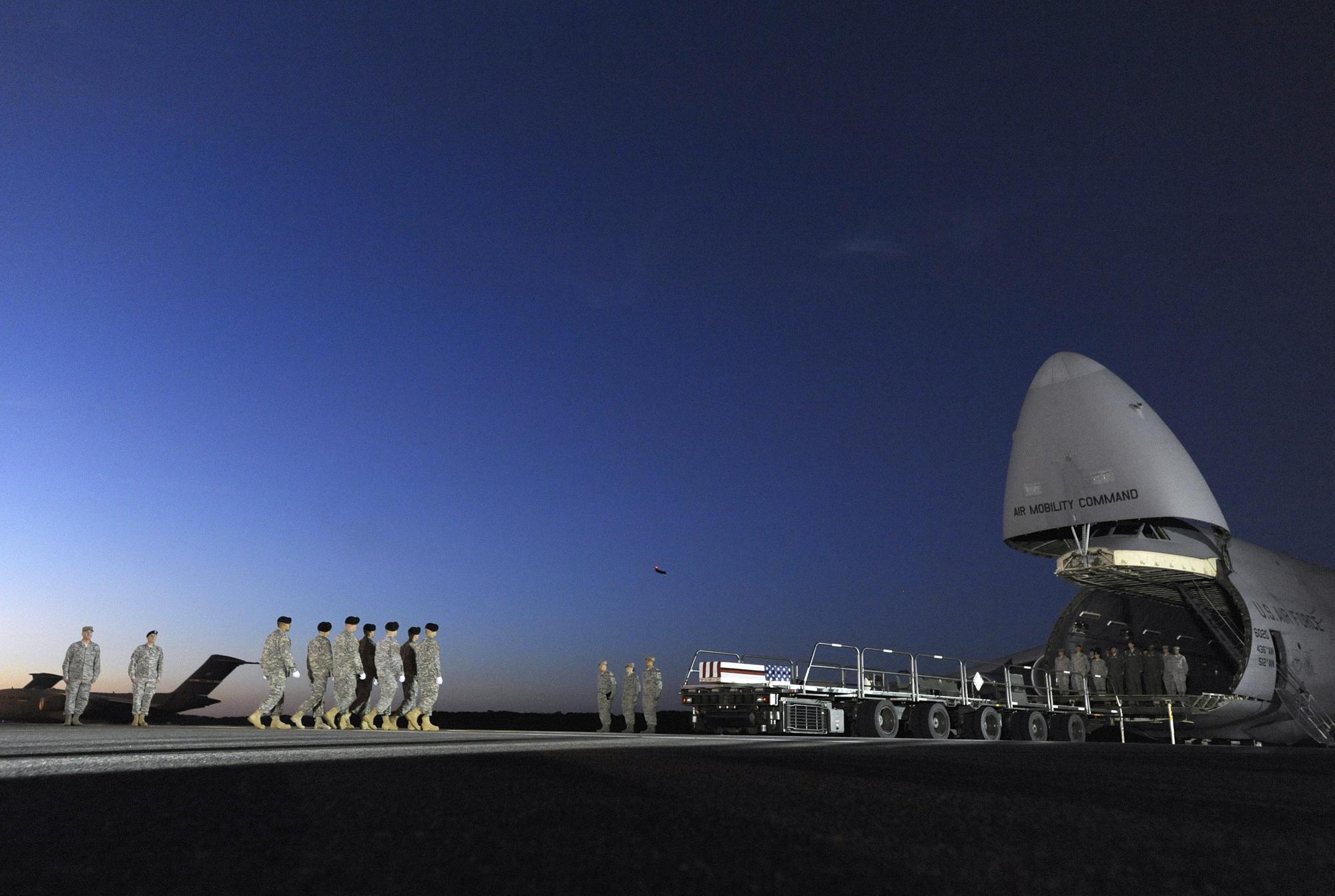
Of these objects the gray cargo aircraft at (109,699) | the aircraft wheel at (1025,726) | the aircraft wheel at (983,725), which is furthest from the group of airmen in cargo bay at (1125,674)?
the gray cargo aircraft at (109,699)

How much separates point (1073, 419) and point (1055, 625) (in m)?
6.01

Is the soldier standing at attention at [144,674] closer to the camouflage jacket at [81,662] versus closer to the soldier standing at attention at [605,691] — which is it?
the camouflage jacket at [81,662]

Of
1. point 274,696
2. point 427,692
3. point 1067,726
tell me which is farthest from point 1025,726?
point 274,696

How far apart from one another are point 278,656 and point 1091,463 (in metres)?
19.1

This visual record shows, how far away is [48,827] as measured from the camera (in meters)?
2.65

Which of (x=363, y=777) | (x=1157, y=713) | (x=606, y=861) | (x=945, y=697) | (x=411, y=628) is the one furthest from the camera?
(x=1157, y=713)

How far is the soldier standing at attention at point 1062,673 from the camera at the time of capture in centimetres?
2211

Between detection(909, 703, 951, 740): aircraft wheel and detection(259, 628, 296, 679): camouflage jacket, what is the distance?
11657 millimetres

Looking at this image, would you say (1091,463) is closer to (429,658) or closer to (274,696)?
(429,658)

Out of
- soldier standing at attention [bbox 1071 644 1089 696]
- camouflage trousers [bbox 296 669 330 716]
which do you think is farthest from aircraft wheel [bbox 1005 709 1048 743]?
camouflage trousers [bbox 296 669 330 716]

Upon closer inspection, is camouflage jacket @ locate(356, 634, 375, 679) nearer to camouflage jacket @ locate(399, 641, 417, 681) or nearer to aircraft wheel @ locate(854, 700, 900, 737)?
camouflage jacket @ locate(399, 641, 417, 681)

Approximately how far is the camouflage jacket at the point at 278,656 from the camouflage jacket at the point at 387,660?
146cm

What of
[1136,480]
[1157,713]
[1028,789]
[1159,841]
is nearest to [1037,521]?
[1136,480]

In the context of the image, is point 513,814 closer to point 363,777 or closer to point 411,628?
point 363,777
